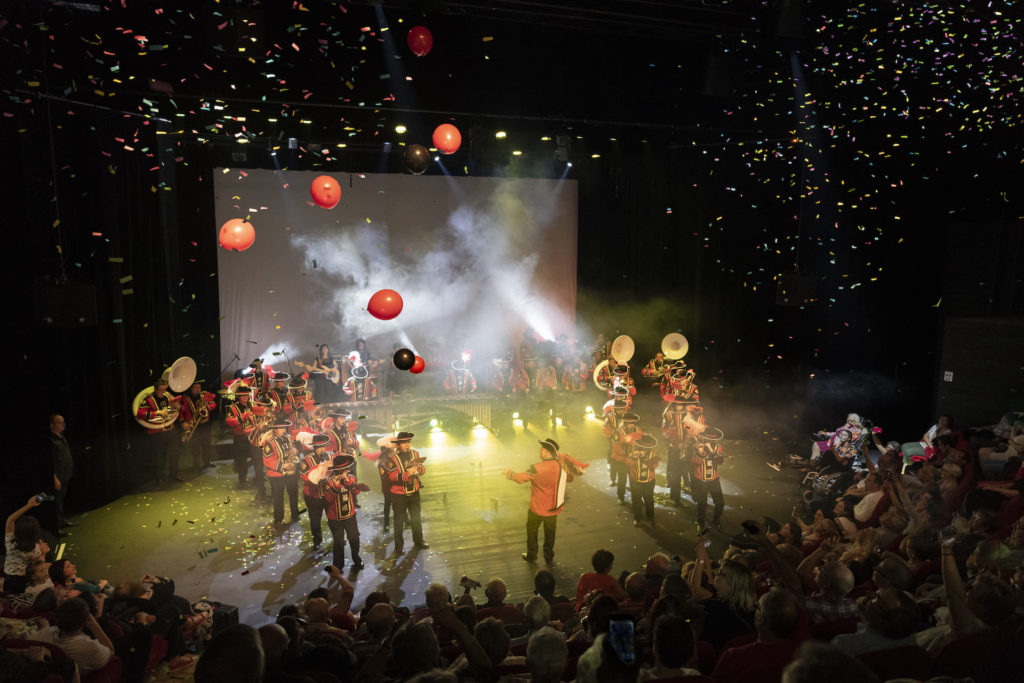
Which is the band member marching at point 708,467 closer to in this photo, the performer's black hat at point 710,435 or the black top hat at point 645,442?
the performer's black hat at point 710,435

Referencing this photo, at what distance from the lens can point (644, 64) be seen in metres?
9.94

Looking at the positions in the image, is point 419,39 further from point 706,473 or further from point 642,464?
point 706,473

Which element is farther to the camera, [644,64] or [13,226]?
[644,64]

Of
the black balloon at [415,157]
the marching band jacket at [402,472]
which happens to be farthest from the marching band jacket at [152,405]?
the black balloon at [415,157]

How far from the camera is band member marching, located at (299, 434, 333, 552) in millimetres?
6973

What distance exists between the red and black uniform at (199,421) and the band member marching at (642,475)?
6.12m

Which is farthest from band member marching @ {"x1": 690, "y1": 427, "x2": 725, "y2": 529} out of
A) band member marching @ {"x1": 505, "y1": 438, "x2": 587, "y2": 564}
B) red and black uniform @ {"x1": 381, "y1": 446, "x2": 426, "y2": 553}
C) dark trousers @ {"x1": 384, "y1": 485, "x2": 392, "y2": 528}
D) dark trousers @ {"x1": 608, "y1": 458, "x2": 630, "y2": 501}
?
dark trousers @ {"x1": 384, "y1": 485, "x2": 392, "y2": 528}

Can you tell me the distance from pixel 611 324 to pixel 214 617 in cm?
1123

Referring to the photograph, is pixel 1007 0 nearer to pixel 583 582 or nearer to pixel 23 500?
pixel 583 582

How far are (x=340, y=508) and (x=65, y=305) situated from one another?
3.40 metres

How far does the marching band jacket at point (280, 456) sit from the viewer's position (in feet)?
25.7

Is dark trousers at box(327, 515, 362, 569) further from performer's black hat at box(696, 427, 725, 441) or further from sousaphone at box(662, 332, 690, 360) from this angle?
sousaphone at box(662, 332, 690, 360)

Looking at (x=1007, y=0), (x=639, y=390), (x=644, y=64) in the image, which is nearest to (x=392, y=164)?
(x=644, y=64)

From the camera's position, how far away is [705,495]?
791 cm
